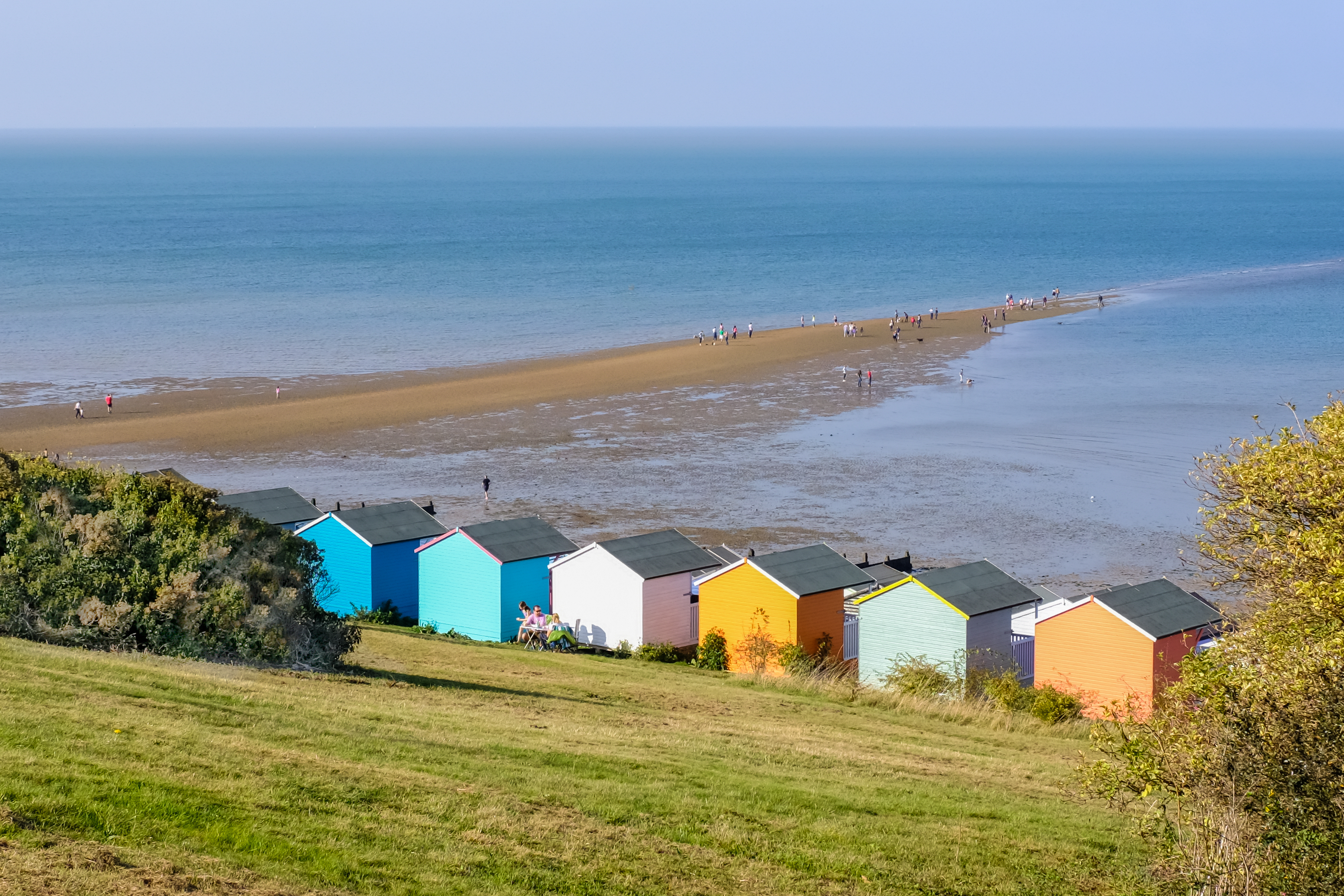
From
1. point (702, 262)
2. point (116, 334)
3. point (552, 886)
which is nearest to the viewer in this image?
point (552, 886)

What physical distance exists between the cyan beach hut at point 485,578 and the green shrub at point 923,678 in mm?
7922

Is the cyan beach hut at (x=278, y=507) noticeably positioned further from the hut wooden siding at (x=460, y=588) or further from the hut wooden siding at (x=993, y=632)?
the hut wooden siding at (x=993, y=632)

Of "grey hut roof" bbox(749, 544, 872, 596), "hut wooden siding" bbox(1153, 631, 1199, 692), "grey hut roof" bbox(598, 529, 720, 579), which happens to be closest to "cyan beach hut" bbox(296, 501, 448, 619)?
"grey hut roof" bbox(598, 529, 720, 579)

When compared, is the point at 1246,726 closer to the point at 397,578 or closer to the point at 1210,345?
the point at 397,578

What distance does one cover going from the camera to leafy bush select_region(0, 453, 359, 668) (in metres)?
19.9

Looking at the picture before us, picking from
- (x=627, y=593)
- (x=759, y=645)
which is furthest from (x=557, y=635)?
(x=759, y=645)

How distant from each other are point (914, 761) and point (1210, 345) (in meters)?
63.8

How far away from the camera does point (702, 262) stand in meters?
127

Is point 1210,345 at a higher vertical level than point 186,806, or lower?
higher

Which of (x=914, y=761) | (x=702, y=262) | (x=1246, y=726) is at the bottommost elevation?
(x=914, y=761)

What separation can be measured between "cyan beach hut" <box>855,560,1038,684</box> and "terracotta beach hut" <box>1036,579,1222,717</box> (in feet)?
3.54

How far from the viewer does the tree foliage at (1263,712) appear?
417 inches

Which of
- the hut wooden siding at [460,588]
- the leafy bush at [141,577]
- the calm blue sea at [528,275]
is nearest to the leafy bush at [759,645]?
the hut wooden siding at [460,588]

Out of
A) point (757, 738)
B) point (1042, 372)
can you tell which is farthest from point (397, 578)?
point (1042, 372)
